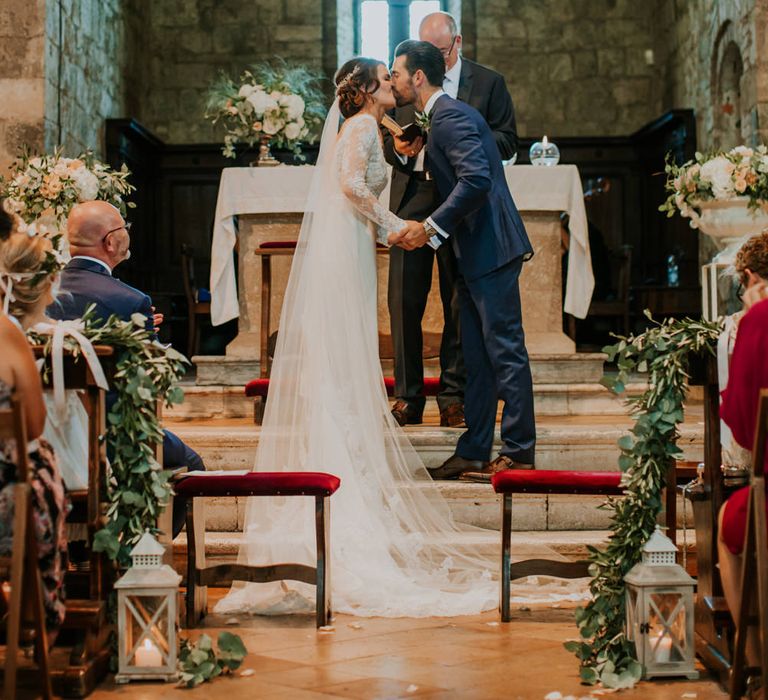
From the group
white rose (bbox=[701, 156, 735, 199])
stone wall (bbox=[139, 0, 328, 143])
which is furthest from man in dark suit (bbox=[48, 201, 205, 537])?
stone wall (bbox=[139, 0, 328, 143])

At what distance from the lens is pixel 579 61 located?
42.4 feet

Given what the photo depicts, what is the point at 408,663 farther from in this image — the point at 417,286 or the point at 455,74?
the point at 455,74

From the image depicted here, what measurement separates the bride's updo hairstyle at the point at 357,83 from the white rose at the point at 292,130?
9.87ft

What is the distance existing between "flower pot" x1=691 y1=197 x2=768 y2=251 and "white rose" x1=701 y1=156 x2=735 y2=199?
112mm

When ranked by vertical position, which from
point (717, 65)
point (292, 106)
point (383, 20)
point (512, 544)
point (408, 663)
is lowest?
point (408, 663)

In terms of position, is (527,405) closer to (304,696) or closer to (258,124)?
(304,696)

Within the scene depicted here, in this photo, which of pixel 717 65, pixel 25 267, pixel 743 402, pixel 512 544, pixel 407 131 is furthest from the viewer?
pixel 717 65

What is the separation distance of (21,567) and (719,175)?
16.3 feet

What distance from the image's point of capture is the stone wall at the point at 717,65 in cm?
933

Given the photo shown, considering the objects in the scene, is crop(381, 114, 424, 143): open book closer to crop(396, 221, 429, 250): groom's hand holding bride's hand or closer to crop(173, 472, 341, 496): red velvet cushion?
crop(396, 221, 429, 250): groom's hand holding bride's hand

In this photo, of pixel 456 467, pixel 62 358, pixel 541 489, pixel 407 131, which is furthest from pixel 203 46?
pixel 62 358

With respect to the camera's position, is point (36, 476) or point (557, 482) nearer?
point (36, 476)

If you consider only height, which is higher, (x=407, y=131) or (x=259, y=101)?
(x=259, y=101)

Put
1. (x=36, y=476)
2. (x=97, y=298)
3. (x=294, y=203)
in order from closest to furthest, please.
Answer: (x=36, y=476)
(x=97, y=298)
(x=294, y=203)
